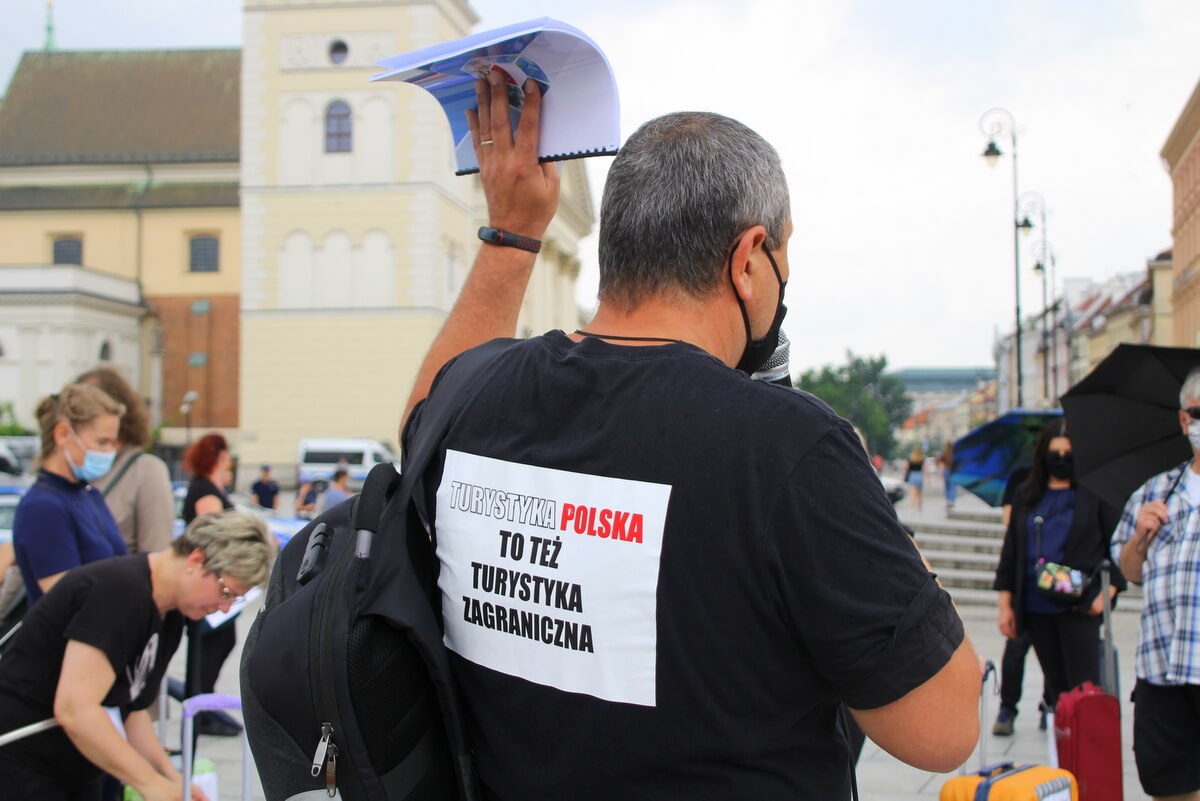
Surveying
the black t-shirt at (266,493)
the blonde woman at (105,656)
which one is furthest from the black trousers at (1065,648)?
the black t-shirt at (266,493)

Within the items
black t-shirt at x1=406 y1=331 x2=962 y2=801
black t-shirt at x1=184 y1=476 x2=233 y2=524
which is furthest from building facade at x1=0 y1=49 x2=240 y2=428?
black t-shirt at x1=406 y1=331 x2=962 y2=801

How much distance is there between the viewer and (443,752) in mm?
1835

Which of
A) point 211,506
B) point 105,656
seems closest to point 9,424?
point 211,506

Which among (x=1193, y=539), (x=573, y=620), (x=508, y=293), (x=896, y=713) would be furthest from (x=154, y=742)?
(x=1193, y=539)

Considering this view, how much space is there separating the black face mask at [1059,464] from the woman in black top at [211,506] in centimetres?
526

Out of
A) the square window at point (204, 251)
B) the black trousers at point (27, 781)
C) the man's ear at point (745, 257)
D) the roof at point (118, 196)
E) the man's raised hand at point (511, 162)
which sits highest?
the roof at point (118, 196)

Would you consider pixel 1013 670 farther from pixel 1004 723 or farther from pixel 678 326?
pixel 678 326

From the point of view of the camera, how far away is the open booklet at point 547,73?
1.83 metres

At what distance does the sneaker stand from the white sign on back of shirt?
6966mm

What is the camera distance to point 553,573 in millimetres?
1746

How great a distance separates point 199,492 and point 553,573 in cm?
681

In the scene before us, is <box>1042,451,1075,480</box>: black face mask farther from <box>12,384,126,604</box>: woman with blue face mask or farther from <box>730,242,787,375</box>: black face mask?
<box>730,242,787,375</box>: black face mask

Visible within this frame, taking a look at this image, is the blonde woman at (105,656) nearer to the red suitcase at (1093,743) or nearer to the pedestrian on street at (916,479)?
the red suitcase at (1093,743)

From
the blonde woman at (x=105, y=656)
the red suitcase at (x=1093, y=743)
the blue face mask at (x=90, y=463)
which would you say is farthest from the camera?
the red suitcase at (x=1093, y=743)
